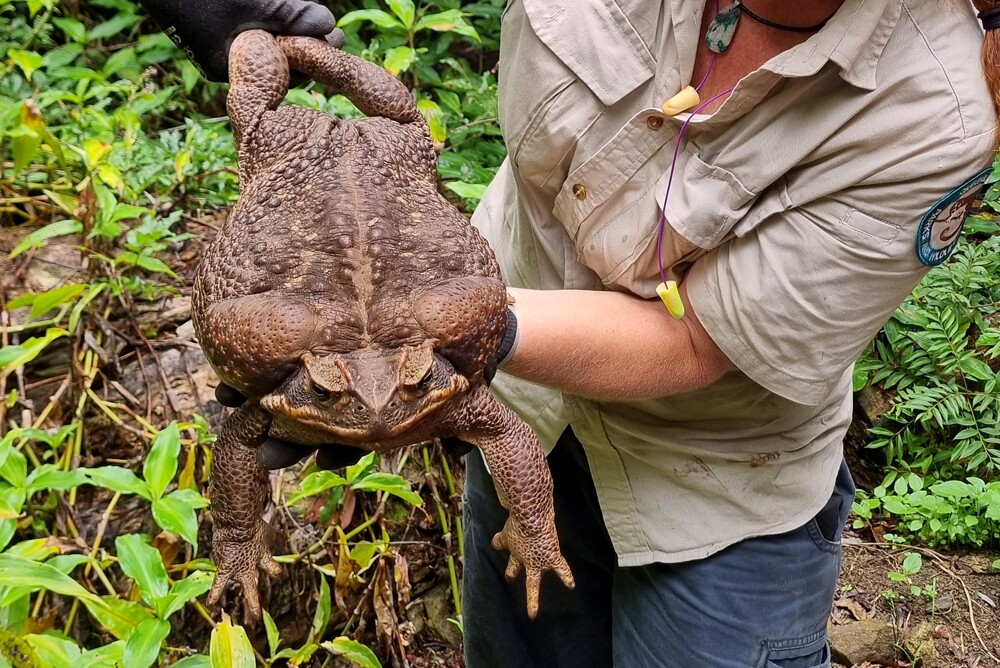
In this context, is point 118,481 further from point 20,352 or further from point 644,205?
point 644,205

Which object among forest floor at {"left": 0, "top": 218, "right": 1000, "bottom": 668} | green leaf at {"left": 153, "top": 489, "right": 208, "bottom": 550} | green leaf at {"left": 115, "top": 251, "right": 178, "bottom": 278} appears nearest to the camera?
green leaf at {"left": 153, "top": 489, "right": 208, "bottom": 550}

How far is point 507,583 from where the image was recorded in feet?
7.69

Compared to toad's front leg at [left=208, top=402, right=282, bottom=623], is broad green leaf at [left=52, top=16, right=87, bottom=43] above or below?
below

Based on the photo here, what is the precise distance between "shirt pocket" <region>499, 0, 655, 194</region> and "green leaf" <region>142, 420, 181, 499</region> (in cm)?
134

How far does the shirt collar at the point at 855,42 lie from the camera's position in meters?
1.47

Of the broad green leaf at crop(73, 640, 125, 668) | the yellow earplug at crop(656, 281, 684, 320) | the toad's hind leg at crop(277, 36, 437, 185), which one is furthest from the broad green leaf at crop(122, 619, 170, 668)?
the yellow earplug at crop(656, 281, 684, 320)

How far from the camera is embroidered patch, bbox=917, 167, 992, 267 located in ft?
4.95

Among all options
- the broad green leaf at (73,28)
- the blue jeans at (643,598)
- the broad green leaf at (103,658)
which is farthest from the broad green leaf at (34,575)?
the broad green leaf at (73,28)

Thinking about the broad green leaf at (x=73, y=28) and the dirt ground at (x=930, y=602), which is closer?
the dirt ground at (x=930, y=602)

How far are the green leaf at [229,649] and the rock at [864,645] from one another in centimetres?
246

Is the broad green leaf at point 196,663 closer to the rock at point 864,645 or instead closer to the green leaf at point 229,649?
the green leaf at point 229,649

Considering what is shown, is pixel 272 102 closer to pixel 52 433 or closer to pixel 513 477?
pixel 513 477

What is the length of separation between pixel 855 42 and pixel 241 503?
147 centimetres

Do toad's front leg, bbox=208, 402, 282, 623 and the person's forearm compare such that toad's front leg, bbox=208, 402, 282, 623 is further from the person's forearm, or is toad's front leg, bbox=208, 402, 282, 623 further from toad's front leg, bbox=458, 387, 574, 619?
the person's forearm
